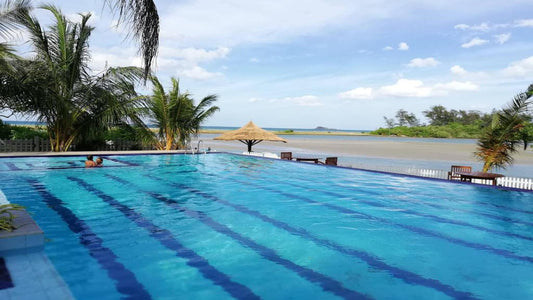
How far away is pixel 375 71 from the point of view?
3312 cm

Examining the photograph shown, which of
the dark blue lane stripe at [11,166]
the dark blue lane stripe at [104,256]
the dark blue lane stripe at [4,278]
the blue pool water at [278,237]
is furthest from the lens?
the dark blue lane stripe at [11,166]

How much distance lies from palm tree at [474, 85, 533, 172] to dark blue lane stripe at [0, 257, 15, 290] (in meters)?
12.5

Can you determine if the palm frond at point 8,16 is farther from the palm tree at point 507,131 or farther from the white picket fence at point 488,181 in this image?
the palm tree at point 507,131

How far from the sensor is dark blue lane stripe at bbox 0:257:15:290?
3.08m

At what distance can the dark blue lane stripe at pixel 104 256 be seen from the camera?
3.37 metres

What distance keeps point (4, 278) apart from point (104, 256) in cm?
107

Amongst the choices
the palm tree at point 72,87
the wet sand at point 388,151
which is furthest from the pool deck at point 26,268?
the wet sand at point 388,151

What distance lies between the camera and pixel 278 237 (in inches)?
207

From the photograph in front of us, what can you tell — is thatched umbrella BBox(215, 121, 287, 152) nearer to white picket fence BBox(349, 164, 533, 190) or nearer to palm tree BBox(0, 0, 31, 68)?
white picket fence BBox(349, 164, 533, 190)

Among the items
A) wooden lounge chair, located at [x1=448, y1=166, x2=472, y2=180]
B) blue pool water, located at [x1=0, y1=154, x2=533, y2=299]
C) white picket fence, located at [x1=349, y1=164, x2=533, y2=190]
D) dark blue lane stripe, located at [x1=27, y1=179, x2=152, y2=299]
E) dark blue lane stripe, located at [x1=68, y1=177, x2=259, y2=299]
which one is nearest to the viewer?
dark blue lane stripe, located at [x1=27, y1=179, x2=152, y2=299]

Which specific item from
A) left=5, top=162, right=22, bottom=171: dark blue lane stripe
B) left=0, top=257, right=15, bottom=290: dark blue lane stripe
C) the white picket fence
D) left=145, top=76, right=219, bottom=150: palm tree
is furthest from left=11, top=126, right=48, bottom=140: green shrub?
the white picket fence

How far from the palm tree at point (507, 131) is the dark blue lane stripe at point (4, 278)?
12480 mm

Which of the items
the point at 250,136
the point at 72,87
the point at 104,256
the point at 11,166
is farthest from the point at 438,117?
the point at 104,256

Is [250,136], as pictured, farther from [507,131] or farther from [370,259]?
[370,259]
